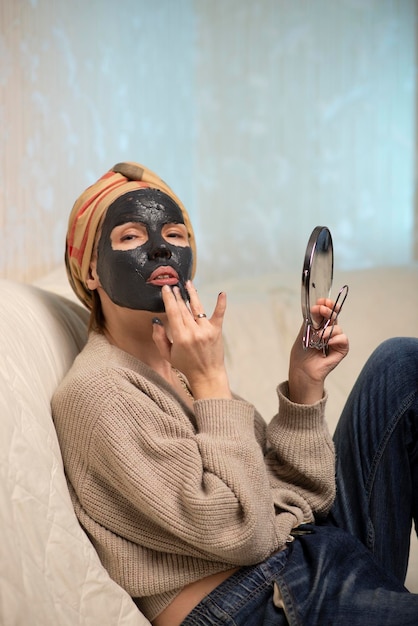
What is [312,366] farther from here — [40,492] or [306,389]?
[40,492]

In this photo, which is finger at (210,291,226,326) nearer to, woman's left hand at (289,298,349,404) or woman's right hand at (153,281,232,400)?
woman's right hand at (153,281,232,400)

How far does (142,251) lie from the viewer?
149cm

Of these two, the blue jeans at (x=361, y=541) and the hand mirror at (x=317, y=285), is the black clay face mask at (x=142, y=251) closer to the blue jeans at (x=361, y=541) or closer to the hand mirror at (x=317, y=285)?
the hand mirror at (x=317, y=285)

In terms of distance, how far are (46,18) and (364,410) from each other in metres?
1.34

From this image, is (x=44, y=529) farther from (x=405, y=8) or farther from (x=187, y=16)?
(x=405, y=8)

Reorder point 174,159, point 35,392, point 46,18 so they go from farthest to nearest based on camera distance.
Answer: point 174,159, point 46,18, point 35,392

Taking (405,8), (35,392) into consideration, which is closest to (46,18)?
(35,392)

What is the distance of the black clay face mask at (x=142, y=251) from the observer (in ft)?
4.83

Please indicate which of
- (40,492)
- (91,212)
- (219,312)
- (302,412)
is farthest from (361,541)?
(91,212)

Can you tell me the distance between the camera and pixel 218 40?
3158 millimetres

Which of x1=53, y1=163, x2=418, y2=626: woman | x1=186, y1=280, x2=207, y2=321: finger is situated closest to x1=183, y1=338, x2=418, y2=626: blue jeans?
x1=53, y1=163, x2=418, y2=626: woman

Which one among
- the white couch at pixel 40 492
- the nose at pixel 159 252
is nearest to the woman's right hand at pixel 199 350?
the nose at pixel 159 252

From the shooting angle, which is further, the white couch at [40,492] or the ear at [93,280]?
the ear at [93,280]

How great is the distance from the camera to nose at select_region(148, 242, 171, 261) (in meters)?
1.49
